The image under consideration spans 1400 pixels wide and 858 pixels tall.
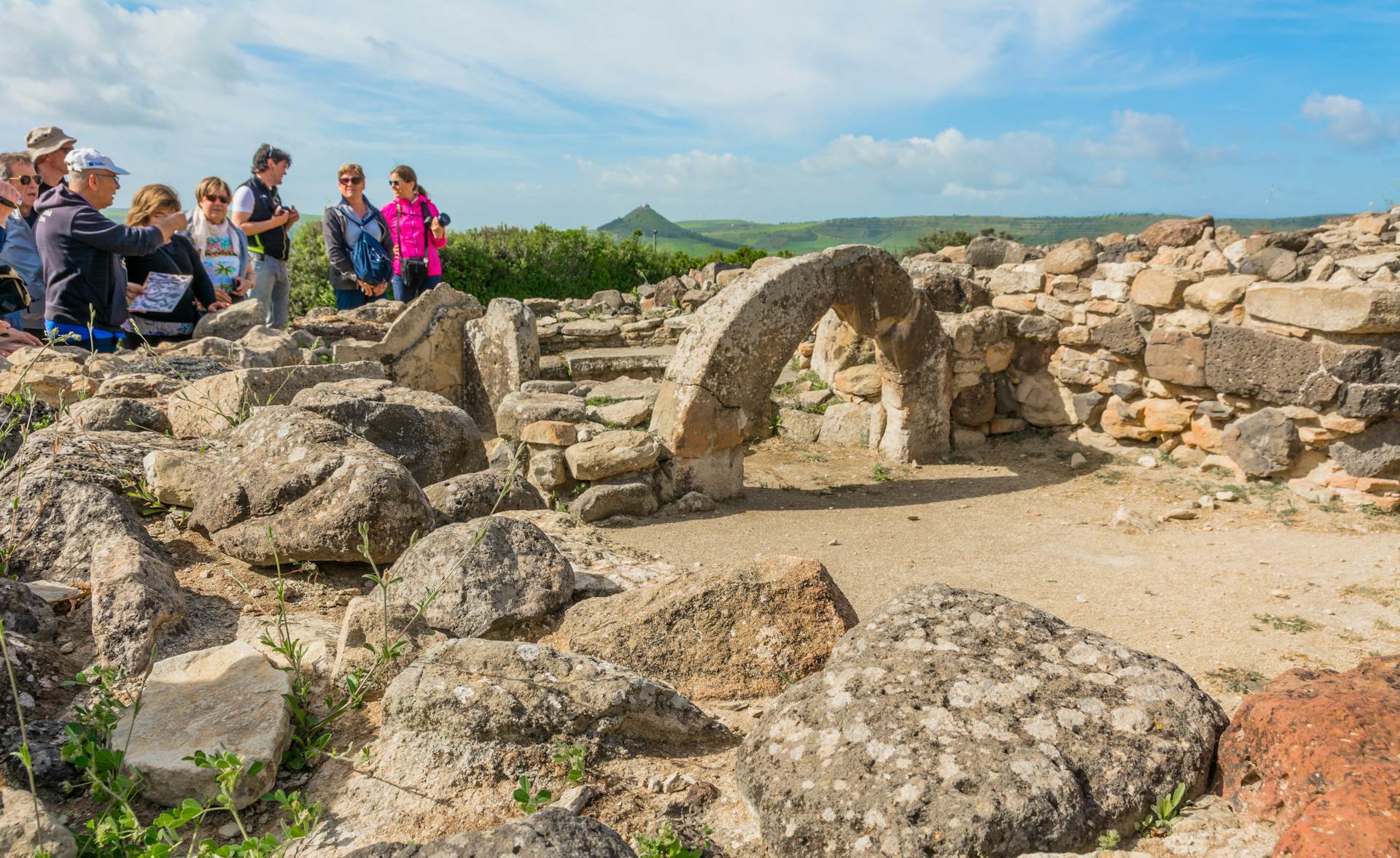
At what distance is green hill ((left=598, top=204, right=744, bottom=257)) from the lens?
17953 millimetres

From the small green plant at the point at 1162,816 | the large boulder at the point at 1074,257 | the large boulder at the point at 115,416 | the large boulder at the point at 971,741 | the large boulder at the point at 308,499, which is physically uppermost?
the large boulder at the point at 1074,257

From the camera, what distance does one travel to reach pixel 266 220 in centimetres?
750

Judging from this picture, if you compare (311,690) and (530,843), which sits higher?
(530,843)

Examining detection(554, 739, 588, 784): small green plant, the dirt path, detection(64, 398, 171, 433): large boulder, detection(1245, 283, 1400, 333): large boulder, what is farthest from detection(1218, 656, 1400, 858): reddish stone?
detection(1245, 283, 1400, 333): large boulder

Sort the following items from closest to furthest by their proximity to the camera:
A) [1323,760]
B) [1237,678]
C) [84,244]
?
[1323,760]
[1237,678]
[84,244]

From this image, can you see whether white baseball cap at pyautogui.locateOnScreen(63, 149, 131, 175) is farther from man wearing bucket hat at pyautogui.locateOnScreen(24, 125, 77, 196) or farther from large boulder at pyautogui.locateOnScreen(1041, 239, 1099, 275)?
large boulder at pyautogui.locateOnScreen(1041, 239, 1099, 275)

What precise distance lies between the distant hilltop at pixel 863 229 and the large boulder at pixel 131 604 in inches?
338

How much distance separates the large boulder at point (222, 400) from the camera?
13.5ft

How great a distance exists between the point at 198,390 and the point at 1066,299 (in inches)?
278

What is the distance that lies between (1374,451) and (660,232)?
13163 millimetres

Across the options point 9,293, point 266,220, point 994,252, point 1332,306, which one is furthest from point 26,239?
point 1332,306

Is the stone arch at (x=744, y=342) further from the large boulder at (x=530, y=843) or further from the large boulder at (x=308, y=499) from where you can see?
the large boulder at (x=530, y=843)

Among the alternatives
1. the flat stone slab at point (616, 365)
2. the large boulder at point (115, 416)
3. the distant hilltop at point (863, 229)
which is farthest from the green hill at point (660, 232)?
the large boulder at point (115, 416)

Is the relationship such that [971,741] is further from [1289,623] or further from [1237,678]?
[1289,623]
